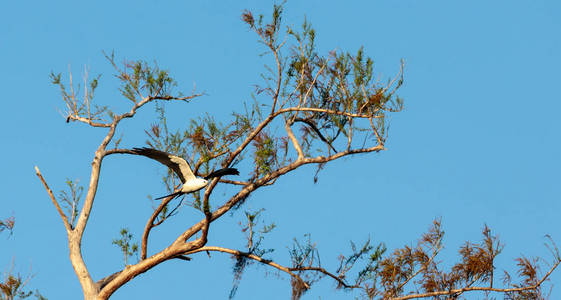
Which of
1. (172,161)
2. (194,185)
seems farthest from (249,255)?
(172,161)

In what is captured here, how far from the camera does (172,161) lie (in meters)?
9.76

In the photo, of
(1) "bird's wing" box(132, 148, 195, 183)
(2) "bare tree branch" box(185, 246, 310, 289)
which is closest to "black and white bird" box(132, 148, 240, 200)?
(1) "bird's wing" box(132, 148, 195, 183)

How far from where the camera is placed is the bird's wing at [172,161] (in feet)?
31.6

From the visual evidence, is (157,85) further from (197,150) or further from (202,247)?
(202,247)

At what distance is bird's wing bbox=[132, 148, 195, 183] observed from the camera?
9.62 meters

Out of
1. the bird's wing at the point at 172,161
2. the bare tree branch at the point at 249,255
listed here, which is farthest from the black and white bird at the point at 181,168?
the bare tree branch at the point at 249,255

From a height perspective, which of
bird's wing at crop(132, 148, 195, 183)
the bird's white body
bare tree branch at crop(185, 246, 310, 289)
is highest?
bird's wing at crop(132, 148, 195, 183)

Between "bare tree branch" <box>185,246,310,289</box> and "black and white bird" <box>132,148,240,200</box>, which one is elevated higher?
"black and white bird" <box>132,148,240,200</box>

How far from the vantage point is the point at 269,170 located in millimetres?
10250

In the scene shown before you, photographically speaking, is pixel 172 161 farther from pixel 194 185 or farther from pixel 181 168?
pixel 194 185

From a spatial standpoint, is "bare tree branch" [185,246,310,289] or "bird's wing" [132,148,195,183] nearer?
"bird's wing" [132,148,195,183]

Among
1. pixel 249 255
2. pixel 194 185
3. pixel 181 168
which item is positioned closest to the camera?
pixel 194 185

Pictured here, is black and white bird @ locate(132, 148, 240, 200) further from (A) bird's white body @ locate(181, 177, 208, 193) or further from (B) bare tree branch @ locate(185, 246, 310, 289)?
(B) bare tree branch @ locate(185, 246, 310, 289)

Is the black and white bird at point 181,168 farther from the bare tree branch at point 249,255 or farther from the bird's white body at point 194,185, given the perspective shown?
the bare tree branch at point 249,255
